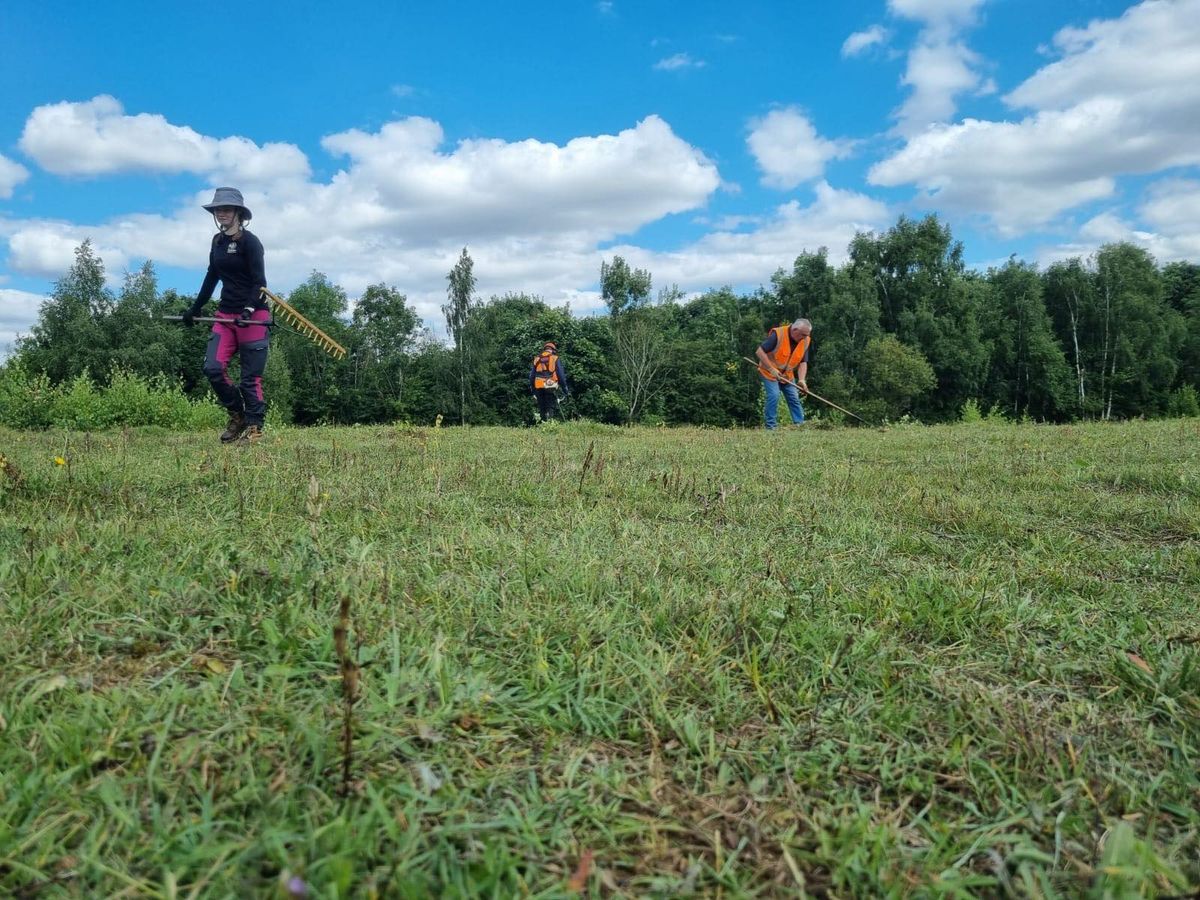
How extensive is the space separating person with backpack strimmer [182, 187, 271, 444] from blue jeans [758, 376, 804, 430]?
28.4 feet

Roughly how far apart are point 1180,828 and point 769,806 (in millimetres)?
797

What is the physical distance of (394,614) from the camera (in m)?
2.18

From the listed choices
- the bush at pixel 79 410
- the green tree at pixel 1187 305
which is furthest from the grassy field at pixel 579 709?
the green tree at pixel 1187 305

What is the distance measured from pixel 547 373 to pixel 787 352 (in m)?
5.58

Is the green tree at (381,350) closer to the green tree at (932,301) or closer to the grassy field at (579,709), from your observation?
the green tree at (932,301)

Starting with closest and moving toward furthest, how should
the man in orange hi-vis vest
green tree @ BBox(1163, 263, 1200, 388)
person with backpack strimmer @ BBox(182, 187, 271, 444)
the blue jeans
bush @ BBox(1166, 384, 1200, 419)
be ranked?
person with backpack strimmer @ BBox(182, 187, 271, 444)
the blue jeans
the man in orange hi-vis vest
bush @ BBox(1166, 384, 1200, 419)
green tree @ BBox(1163, 263, 1200, 388)

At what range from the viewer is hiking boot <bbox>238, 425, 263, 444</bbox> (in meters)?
7.74

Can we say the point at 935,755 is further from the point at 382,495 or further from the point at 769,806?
the point at 382,495

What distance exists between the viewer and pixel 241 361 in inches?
324

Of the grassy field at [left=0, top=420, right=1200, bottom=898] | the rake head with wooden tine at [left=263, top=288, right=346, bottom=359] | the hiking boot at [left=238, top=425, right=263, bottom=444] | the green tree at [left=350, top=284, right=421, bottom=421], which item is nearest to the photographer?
the grassy field at [left=0, top=420, right=1200, bottom=898]

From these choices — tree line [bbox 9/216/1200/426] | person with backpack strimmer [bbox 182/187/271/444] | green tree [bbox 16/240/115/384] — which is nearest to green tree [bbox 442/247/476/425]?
tree line [bbox 9/216/1200/426]

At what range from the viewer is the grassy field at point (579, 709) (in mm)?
1319

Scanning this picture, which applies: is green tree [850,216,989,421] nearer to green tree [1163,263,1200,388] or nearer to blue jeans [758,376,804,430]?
green tree [1163,263,1200,388]

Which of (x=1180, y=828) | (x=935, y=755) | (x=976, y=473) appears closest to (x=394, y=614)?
(x=935, y=755)
